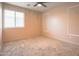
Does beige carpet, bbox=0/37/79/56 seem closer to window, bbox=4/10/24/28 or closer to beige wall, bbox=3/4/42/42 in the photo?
beige wall, bbox=3/4/42/42

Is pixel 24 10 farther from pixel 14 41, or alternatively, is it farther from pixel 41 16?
pixel 14 41

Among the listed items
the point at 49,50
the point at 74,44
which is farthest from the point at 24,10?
the point at 74,44

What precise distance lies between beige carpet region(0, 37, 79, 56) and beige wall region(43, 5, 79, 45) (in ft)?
0.47

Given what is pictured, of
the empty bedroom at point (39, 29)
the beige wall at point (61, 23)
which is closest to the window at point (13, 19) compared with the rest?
the empty bedroom at point (39, 29)

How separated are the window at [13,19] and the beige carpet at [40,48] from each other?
15.7 inches

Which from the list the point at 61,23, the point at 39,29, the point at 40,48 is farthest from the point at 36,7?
the point at 40,48

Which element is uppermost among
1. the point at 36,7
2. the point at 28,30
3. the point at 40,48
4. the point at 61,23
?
the point at 36,7

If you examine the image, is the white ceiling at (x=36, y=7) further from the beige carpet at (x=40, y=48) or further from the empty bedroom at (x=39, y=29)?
the beige carpet at (x=40, y=48)

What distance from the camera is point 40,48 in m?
2.54

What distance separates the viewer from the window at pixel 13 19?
246 centimetres

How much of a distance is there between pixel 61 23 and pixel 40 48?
772 mm

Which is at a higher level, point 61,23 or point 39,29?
point 61,23

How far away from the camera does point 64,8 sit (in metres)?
2.52

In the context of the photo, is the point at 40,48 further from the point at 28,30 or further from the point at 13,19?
the point at 13,19
